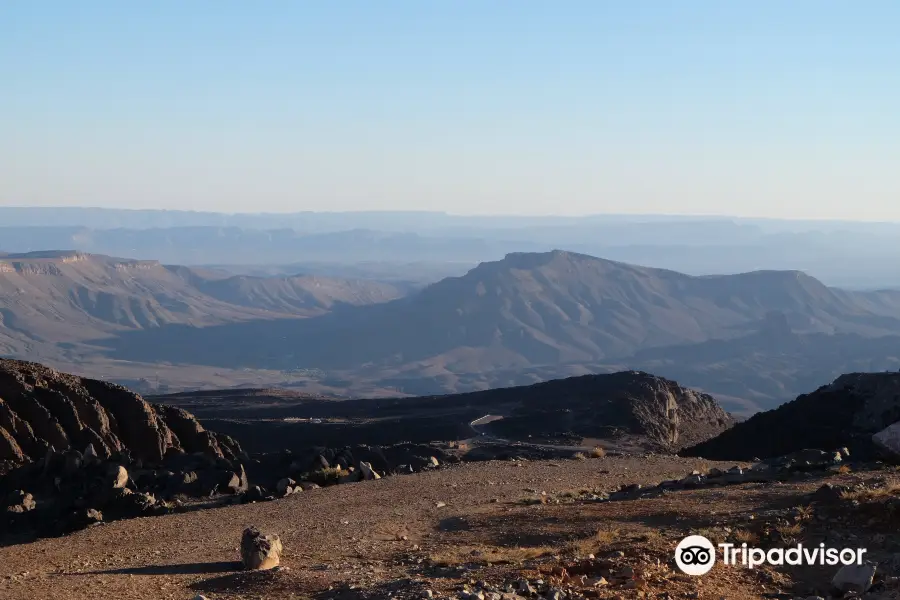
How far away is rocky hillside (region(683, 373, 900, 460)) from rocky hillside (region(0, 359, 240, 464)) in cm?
1579

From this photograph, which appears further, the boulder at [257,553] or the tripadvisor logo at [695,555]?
the boulder at [257,553]

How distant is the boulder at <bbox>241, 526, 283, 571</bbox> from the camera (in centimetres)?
1328

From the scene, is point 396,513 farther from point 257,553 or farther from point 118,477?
point 118,477

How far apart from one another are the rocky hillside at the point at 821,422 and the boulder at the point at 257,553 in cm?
2125

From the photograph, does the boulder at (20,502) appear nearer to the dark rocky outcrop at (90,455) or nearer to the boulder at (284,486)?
the dark rocky outcrop at (90,455)

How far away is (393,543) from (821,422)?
22200 millimetres

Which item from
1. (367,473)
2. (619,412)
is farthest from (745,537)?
(619,412)

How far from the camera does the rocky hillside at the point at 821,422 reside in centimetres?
3209

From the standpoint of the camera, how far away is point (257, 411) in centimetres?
6781

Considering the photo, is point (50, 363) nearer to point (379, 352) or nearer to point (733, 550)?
point (379, 352)

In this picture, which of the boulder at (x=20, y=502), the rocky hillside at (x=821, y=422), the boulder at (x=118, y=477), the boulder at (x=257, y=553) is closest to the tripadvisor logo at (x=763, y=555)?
the boulder at (x=257, y=553)

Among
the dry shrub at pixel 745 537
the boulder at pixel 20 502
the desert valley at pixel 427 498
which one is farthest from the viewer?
the boulder at pixel 20 502

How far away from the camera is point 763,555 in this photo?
12.6 m

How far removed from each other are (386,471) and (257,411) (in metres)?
43.1
